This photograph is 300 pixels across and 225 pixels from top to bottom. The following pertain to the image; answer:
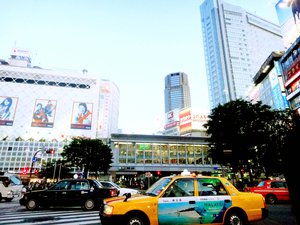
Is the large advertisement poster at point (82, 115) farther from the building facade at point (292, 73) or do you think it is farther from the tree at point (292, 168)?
the tree at point (292, 168)

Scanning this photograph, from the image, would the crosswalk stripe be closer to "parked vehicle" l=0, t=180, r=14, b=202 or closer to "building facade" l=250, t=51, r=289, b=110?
"parked vehicle" l=0, t=180, r=14, b=202

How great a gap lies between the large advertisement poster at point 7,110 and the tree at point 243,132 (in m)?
93.0

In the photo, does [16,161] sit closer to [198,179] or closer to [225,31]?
[198,179]

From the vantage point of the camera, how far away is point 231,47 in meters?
127

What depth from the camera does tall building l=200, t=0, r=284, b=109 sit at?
120500 mm

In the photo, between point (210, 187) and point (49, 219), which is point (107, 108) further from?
point (210, 187)

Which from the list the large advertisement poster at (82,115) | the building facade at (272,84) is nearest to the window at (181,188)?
the building facade at (272,84)

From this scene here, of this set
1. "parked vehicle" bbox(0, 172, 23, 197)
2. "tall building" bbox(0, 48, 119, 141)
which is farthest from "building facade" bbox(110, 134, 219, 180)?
"tall building" bbox(0, 48, 119, 141)

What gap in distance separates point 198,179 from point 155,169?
48.9m

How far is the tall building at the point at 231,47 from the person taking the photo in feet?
395

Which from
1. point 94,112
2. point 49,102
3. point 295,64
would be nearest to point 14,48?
point 49,102

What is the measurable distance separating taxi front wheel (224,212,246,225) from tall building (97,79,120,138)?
131580 millimetres

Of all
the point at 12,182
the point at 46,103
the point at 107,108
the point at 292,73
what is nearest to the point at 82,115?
the point at 46,103

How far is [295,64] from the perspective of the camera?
41.5 m
